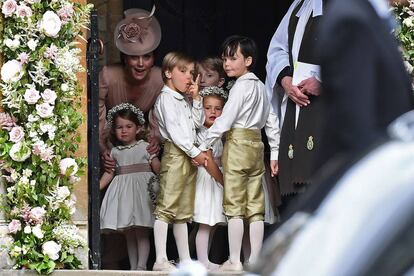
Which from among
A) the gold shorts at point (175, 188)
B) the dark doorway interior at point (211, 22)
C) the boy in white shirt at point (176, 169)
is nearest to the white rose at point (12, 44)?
the boy in white shirt at point (176, 169)

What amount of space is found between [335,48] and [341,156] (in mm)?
235

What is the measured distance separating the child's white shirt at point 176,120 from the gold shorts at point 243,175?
0.25 metres

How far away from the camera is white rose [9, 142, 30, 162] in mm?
8773

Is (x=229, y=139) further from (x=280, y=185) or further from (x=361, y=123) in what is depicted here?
(x=361, y=123)

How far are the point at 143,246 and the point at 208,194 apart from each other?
811 millimetres

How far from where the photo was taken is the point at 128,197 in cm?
1022

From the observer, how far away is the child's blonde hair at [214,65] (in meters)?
10.4

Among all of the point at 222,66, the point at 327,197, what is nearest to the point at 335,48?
the point at 327,197

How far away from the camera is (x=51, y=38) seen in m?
8.90

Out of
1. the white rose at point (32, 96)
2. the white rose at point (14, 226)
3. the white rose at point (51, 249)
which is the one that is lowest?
the white rose at point (51, 249)

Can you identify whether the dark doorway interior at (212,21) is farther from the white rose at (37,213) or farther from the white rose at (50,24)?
the white rose at (37,213)

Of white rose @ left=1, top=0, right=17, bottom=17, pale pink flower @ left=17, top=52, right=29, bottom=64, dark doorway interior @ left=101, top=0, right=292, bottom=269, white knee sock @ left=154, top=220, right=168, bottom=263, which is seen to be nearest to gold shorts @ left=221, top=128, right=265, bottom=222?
white knee sock @ left=154, top=220, right=168, bottom=263

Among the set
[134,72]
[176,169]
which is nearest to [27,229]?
[176,169]

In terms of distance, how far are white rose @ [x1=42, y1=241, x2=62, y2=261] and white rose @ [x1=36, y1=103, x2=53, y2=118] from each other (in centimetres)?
81
